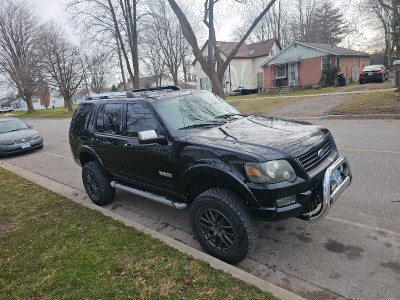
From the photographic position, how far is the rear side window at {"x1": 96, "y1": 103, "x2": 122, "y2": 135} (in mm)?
4148

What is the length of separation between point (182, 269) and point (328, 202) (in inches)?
63.8

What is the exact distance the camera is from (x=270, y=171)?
2607 mm

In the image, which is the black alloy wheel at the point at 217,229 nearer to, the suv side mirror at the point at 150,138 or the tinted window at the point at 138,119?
the suv side mirror at the point at 150,138

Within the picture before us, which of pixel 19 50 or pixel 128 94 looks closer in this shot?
pixel 128 94

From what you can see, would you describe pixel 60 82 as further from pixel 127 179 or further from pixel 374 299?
pixel 374 299

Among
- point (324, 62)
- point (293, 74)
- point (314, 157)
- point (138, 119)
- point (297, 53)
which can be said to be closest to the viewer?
point (314, 157)

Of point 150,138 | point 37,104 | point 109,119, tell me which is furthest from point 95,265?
point 37,104

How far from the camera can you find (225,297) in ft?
7.67

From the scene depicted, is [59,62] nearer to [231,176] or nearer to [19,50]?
[19,50]

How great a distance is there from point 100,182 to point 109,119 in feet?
3.61

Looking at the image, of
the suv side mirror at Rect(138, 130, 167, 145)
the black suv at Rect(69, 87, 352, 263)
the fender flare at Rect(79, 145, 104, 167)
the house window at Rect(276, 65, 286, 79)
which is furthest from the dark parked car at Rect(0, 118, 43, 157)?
the house window at Rect(276, 65, 286, 79)

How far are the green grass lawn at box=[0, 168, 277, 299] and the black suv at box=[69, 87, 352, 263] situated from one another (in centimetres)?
49

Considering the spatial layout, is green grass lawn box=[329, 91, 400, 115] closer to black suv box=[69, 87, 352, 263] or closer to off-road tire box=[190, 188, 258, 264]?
black suv box=[69, 87, 352, 263]

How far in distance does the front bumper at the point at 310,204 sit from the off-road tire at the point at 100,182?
2.84 meters
